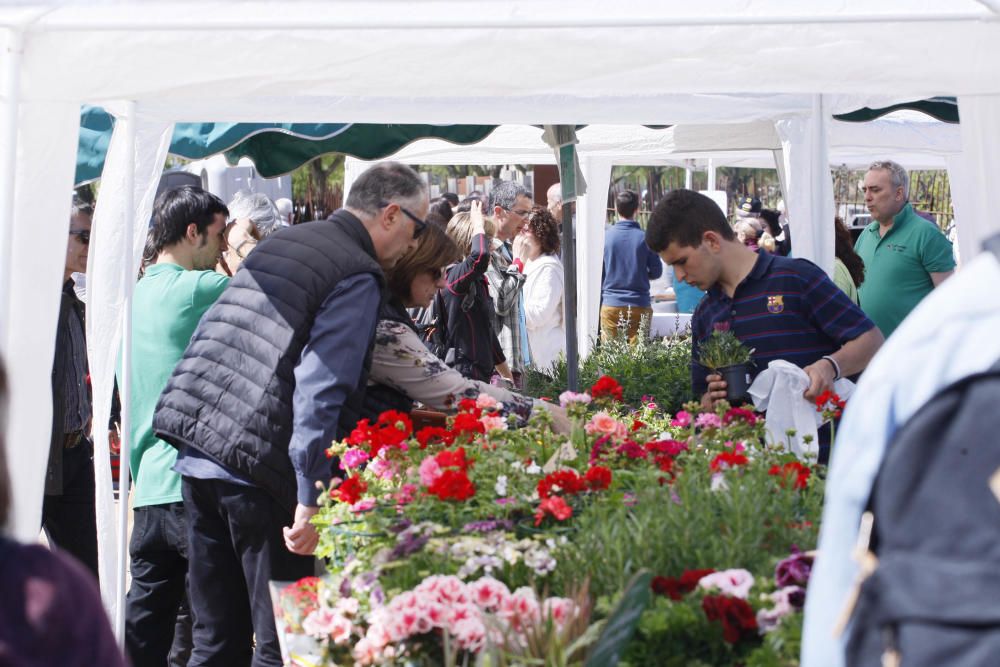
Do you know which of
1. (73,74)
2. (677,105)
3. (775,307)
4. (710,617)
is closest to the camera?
(710,617)

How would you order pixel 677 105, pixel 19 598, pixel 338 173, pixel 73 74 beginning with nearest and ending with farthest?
pixel 19 598, pixel 73 74, pixel 677 105, pixel 338 173

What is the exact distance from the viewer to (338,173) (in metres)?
42.7

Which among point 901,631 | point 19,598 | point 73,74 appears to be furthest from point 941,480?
point 73,74

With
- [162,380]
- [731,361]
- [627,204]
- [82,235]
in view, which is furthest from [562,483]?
[627,204]

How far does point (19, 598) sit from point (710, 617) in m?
1.23

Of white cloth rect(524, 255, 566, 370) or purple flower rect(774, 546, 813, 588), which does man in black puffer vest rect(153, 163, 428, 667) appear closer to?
purple flower rect(774, 546, 813, 588)

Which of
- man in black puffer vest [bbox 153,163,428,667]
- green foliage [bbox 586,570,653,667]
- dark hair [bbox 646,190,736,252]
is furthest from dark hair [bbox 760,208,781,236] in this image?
green foliage [bbox 586,570,653,667]

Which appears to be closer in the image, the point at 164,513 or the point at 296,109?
the point at 164,513

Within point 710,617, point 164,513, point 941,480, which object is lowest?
point 164,513

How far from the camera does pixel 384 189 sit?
3408 mm

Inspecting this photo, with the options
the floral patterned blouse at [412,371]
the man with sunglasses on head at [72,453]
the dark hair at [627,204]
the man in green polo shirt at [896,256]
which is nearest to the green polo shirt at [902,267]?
the man in green polo shirt at [896,256]

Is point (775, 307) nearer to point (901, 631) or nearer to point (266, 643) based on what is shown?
point (266, 643)

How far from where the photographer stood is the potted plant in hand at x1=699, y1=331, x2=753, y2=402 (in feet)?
11.7

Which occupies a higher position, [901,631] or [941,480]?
[941,480]
